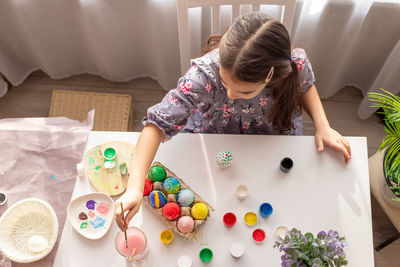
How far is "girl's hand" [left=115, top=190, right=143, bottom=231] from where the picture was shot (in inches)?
34.6

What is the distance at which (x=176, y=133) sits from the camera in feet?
3.43

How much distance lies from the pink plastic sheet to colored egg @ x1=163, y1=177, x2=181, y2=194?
324mm

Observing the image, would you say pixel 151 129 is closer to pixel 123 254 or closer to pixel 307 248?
pixel 123 254

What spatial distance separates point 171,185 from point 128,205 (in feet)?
0.44

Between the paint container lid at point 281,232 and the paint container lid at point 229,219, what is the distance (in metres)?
0.12

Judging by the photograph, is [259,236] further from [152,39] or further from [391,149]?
[152,39]

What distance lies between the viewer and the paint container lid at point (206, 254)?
939 millimetres

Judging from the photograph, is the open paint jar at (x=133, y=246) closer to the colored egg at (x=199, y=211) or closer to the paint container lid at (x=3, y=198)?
the colored egg at (x=199, y=211)

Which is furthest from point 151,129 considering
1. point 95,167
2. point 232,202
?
point 232,202

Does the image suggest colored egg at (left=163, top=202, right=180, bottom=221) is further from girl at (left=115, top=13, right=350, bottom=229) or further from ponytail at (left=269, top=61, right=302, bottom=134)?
ponytail at (left=269, top=61, right=302, bottom=134)

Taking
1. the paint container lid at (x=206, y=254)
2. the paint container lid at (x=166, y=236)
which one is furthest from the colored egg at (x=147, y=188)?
the paint container lid at (x=206, y=254)

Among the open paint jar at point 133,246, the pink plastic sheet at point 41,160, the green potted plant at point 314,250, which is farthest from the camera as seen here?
the pink plastic sheet at point 41,160

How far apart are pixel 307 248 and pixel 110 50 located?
4.59 ft

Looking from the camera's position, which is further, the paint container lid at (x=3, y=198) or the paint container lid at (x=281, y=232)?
the paint container lid at (x=3, y=198)
